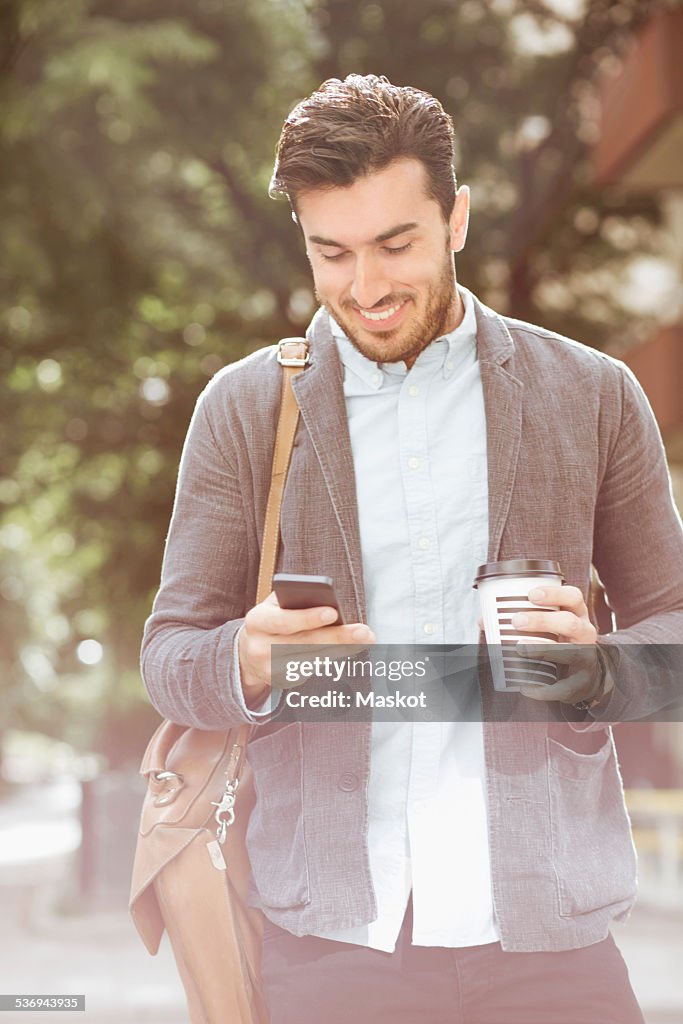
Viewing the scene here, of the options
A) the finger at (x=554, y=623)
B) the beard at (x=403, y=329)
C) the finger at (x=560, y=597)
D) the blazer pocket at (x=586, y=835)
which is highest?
the beard at (x=403, y=329)

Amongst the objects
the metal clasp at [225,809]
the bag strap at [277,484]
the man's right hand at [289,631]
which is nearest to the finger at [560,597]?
the man's right hand at [289,631]

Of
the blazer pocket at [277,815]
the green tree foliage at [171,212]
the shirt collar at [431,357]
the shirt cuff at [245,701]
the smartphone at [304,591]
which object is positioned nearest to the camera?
the smartphone at [304,591]

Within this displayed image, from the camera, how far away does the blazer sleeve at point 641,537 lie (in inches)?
69.3

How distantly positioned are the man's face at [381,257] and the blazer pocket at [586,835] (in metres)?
0.60

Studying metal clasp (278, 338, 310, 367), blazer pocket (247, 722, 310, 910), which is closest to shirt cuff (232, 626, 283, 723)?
blazer pocket (247, 722, 310, 910)

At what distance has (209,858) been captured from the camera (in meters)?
1.77

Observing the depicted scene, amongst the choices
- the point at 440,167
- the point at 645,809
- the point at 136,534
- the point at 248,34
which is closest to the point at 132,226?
the point at 248,34

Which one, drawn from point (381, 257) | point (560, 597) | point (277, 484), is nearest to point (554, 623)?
point (560, 597)

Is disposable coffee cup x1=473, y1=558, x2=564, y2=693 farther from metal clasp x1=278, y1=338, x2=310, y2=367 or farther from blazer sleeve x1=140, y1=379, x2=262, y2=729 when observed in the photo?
metal clasp x1=278, y1=338, x2=310, y2=367

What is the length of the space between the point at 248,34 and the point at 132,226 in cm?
143

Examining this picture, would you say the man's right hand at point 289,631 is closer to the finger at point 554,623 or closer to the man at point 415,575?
the man at point 415,575

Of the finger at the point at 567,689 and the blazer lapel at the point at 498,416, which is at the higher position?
the blazer lapel at the point at 498,416

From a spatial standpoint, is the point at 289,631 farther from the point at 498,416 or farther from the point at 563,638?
the point at 498,416

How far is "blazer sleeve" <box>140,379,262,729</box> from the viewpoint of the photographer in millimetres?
1689
